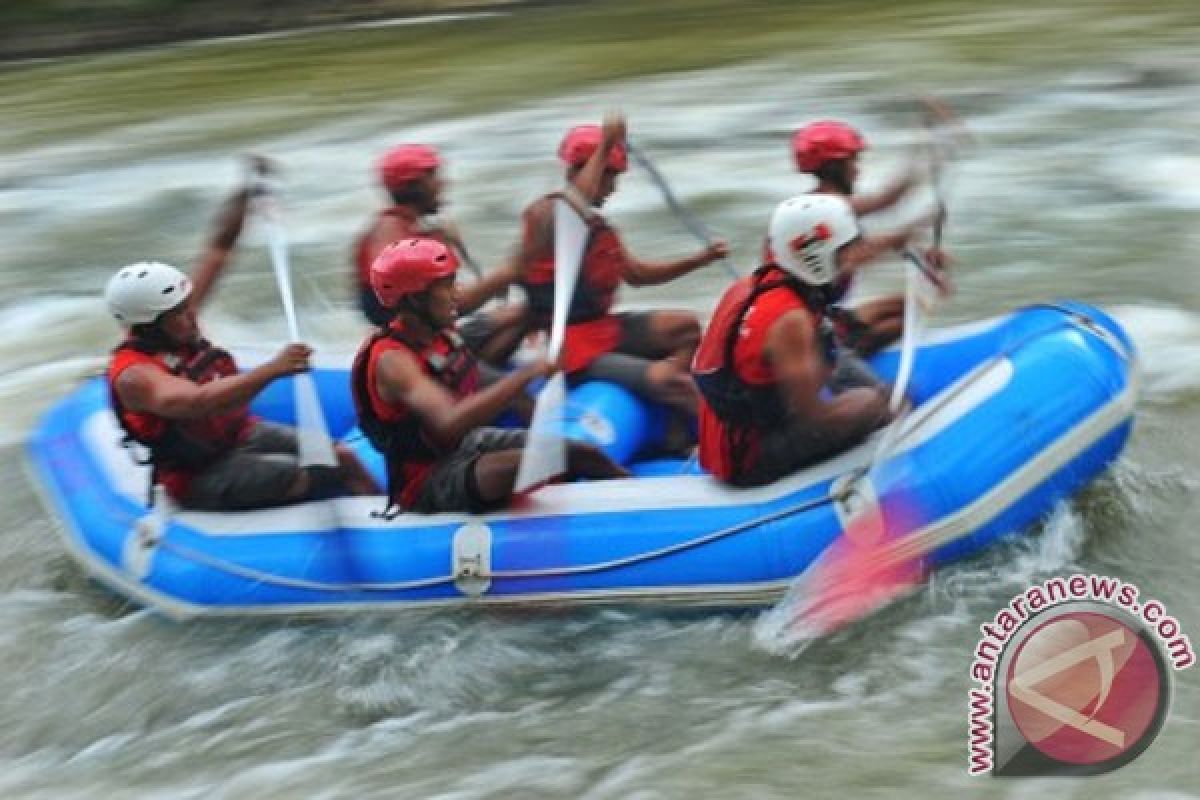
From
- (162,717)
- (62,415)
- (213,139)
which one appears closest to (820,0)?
(213,139)

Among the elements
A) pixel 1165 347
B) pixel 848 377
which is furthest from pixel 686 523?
pixel 1165 347

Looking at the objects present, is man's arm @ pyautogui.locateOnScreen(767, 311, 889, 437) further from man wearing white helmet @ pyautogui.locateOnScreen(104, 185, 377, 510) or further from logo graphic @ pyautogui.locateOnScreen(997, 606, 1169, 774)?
man wearing white helmet @ pyautogui.locateOnScreen(104, 185, 377, 510)

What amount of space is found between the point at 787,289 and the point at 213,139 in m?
10.4

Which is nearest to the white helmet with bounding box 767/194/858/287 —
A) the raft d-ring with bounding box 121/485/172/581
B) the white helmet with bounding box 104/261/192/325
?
the white helmet with bounding box 104/261/192/325

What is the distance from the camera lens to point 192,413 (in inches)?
203

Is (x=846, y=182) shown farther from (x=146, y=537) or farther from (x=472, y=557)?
(x=146, y=537)

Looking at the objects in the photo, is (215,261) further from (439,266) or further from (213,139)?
→ (213,139)

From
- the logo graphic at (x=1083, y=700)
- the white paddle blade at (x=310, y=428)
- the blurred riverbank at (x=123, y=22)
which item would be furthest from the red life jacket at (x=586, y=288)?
the blurred riverbank at (x=123, y=22)

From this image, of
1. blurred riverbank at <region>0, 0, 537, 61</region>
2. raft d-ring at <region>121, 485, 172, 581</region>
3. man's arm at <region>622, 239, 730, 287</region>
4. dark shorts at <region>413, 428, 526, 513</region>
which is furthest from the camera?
blurred riverbank at <region>0, 0, 537, 61</region>

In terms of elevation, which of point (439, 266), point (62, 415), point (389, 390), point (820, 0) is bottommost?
point (820, 0)

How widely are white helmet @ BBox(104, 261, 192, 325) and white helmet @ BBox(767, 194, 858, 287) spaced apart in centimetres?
180

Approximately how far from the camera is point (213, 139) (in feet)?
47.3

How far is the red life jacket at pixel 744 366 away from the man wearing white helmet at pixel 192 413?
3.81 ft

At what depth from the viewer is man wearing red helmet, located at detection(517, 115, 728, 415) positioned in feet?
19.5
